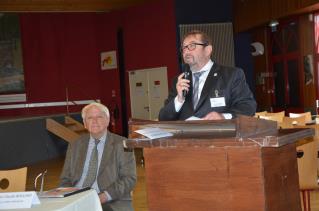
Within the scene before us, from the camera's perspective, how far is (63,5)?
1321 cm

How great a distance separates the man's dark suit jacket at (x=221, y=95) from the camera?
248 centimetres

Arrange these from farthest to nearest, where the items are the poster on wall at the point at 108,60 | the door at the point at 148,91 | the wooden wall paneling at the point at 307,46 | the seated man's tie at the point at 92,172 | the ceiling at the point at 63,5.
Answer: the poster on wall at the point at 108,60 → the door at the point at 148,91 → the ceiling at the point at 63,5 → the wooden wall paneling at the point at 307,46 → the seated man's tie at the point at 92,172

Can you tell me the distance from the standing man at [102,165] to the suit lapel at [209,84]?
3.19 ft

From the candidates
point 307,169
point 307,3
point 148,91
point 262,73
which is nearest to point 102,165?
point 307,169

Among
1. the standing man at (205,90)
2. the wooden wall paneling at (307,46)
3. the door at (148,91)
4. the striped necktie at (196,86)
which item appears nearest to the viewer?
the standing man at (205,90)

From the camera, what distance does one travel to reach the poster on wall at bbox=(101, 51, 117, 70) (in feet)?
48.3

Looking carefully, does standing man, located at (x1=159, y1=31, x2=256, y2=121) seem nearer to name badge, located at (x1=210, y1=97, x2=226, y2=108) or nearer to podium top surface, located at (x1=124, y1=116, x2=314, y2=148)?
name badge, located at (x1=210, y1=97, x2=226, y2=108)

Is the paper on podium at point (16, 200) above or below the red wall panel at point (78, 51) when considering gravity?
below

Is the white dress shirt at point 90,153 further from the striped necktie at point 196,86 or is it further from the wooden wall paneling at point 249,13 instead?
the wooden wall paneling at point 249,13

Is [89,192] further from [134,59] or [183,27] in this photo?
[134,59]

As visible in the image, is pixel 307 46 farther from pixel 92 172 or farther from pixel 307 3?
pixel 92 172

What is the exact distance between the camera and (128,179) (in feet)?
11.0

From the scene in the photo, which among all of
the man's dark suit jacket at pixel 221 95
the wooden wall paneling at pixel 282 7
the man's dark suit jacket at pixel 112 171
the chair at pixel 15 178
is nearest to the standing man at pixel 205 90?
the man's dark suit jacket at pixel 221 95

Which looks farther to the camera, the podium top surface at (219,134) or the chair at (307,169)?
the chair at (307,169)
